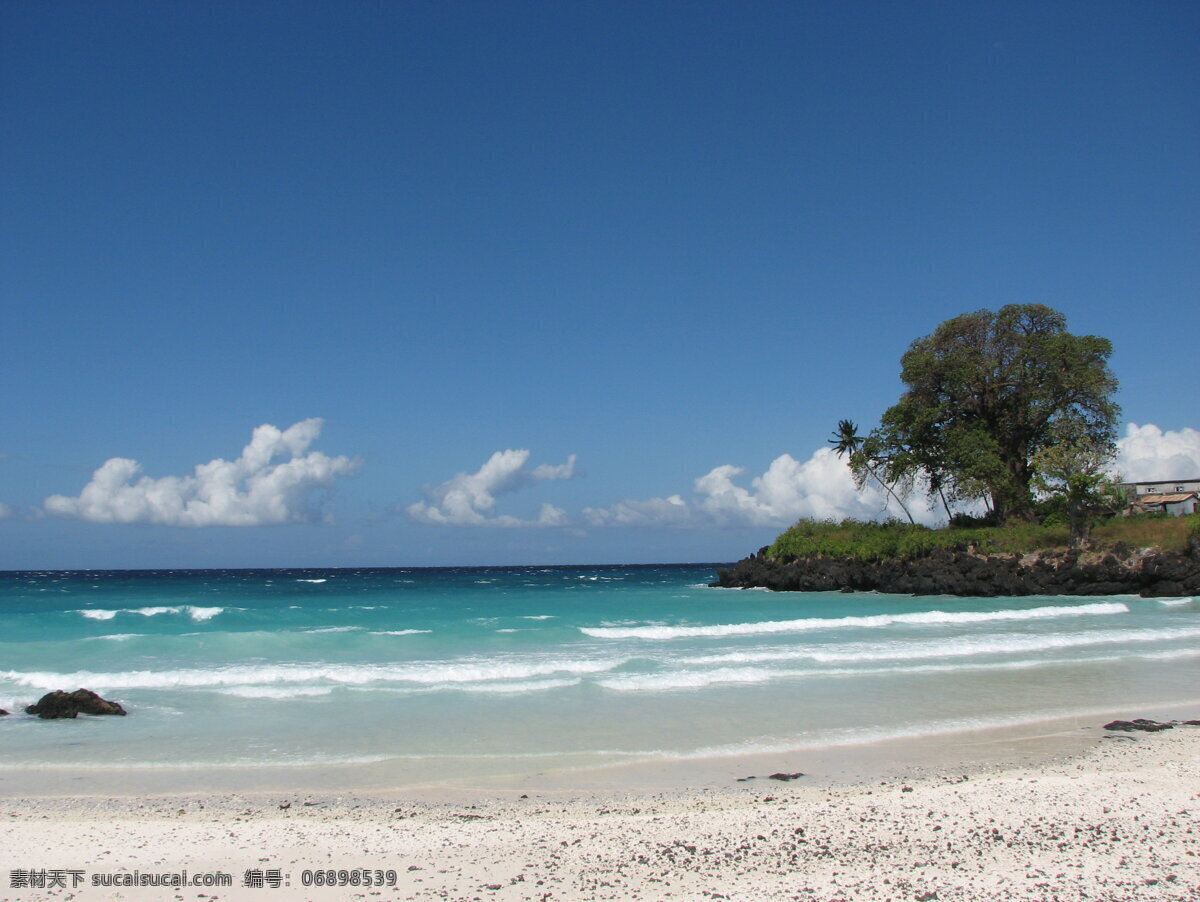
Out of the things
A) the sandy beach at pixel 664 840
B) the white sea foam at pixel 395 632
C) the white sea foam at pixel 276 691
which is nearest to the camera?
the sandy beach at pixel 664 840

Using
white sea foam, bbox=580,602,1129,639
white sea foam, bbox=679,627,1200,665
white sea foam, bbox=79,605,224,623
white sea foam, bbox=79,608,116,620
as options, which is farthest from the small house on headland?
white sea foam, bbox=79,608,116,620

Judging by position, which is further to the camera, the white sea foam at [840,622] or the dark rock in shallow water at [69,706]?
the white sea foam at [840,622]

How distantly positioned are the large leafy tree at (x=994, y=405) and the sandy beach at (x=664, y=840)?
40.7 m

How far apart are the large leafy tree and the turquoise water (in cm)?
1672

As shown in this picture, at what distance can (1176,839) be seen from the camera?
253 inches

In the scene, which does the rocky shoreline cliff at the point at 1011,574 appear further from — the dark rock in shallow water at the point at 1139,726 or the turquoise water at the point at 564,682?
the dark rock in shallow water at the point at 1139,726

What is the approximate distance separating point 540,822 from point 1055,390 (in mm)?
47376

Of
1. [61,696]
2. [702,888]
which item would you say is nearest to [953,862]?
[702,888]

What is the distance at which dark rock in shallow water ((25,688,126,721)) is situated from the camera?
39.7 ft

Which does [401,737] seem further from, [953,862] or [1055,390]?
[1055,390]

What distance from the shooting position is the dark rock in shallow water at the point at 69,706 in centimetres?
1209

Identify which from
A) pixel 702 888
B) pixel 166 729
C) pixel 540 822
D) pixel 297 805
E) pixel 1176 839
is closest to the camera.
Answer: pixel 702 888

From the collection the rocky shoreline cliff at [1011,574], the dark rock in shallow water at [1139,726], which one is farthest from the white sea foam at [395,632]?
the rocky shoreline cliff at [1011,574]

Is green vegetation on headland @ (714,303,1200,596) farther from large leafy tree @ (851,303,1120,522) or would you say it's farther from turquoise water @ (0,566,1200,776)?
turquoise water @ (0,566,1200,776)
